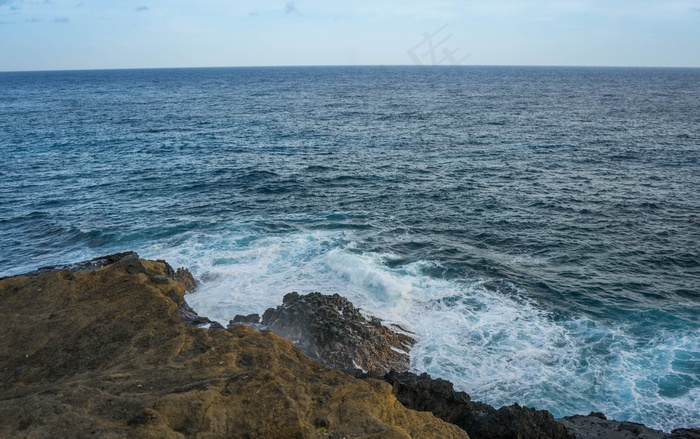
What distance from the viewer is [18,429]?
12180 mm

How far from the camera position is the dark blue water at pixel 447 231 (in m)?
23.5

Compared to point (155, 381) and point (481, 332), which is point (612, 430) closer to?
point (481, 332)

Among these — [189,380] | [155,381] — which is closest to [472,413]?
[189,380]

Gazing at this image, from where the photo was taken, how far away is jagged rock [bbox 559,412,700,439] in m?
17.1

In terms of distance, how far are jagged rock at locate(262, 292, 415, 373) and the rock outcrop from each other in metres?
5.02

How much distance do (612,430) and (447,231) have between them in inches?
824

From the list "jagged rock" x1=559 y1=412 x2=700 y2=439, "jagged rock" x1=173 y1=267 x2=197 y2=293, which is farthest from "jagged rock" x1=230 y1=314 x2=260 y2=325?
"jagged rock" x1=559 y1=412 x2=700 y2=439

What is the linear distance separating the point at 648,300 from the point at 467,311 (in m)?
10.3

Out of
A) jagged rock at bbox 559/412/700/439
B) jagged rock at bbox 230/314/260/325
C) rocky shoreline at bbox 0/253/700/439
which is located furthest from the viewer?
jagged rock at bbox 230/314/260/325

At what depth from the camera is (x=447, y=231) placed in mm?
37281

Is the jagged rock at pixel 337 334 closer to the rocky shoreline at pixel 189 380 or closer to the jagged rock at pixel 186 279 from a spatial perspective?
the rocky shoreline at pixel 189 380

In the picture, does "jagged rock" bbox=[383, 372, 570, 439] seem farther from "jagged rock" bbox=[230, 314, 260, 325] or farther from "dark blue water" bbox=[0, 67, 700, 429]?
"jagged rock" bbox=[230, 314, 260, 325]

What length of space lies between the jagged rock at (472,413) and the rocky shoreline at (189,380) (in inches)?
1.5

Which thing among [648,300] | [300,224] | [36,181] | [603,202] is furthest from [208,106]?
[648,300]
